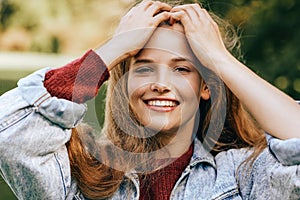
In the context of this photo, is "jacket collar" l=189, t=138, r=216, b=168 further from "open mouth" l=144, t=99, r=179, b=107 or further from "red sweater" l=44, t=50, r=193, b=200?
"red sweater" l=44, t=50, r=193, b=200

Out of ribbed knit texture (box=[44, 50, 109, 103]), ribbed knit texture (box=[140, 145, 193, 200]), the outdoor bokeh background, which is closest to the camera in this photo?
ribbed knit texture (box=[44, 50, 109, 103])

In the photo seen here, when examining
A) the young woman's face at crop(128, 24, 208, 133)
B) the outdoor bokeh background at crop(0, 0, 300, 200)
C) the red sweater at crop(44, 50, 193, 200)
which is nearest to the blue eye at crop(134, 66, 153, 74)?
the young woman's face at crop(128, 24, 208, 133)

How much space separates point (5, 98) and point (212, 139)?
57 cm

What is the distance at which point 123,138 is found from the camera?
2291mm

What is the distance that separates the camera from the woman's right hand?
2.15 metres

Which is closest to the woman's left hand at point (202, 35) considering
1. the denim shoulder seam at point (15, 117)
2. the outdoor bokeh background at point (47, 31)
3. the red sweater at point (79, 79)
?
the red sweater at point (79, 79)

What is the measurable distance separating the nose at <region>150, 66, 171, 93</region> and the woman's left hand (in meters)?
0.09

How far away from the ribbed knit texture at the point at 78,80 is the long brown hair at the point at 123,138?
0.12m

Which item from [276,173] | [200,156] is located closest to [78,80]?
[200,156]

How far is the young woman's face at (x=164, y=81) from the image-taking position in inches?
85.2

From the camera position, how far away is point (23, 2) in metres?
9.01

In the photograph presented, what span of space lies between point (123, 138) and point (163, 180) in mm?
160

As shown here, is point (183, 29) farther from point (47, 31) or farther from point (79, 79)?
point (47, 31)

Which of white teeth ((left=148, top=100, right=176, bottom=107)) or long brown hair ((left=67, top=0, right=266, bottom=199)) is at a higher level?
white teeth ((left=148, top=100, right=176, bottom=107))
